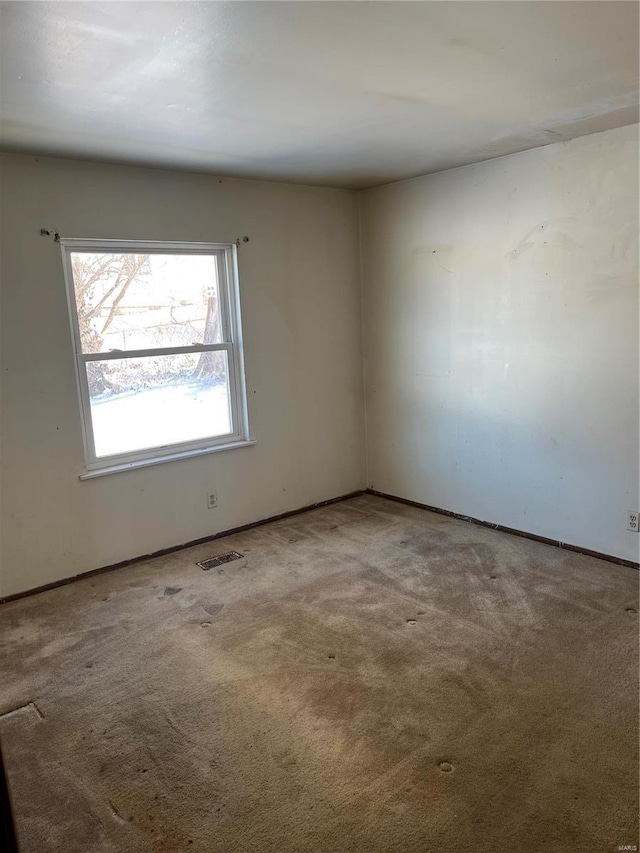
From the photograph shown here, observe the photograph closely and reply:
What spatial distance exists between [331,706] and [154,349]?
2351 millimetres

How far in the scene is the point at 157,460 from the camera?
378 centimetres

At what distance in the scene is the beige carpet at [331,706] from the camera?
5.88 feet

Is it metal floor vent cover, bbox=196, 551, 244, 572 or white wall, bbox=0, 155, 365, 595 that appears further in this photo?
metal floor vent cover, bbox=196, 551, 244, 572

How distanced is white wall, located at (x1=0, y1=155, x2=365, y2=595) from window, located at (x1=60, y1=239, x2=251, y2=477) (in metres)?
0.09

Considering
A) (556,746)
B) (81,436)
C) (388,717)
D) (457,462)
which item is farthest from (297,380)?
(556,746)

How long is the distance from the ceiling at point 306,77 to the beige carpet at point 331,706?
2314 mm

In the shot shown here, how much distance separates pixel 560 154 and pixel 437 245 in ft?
3.16

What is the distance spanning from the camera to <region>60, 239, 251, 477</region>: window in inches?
137

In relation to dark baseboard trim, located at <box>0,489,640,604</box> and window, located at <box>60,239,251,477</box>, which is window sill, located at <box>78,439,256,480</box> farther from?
dark baseboard trim, located at <box>0,489,640,604</box>

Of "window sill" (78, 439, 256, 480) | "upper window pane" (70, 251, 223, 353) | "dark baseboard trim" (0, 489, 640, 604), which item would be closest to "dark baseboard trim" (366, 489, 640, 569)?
"dark baseboard trim" (0, 489, 640, 604)

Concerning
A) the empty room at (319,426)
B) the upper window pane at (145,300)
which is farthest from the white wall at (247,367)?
the upper window pane at (145,300)

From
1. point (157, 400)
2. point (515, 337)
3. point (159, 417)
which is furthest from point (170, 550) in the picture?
point (515, 337)

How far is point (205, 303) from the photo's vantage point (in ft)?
13.0

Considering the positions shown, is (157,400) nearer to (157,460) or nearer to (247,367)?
(157,460)
